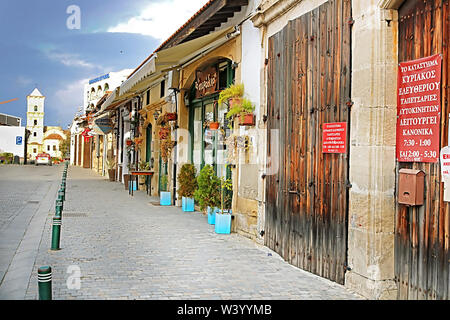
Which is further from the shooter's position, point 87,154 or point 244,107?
point 87,154

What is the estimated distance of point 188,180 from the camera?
461 inches

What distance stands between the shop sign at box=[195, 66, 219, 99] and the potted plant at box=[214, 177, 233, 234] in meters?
2.37

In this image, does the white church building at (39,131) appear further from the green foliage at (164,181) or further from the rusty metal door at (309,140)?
the rusty metal door at (309,140)

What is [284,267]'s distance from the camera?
6.29 meters

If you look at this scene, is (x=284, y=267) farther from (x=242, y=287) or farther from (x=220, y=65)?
(x=220, y=65)

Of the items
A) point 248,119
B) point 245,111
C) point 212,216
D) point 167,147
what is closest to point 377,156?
Result: point 248,119

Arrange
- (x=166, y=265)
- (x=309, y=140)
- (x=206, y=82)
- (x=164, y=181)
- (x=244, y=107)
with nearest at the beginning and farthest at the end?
(x=309, y=140) → (x=166, y=265) → (x=244, y=107) → (x=206, y=82) → (x=164, y=181)

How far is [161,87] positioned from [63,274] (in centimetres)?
1039

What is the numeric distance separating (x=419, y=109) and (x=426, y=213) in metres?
1.01

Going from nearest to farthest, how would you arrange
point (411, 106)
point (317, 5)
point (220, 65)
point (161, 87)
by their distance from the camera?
point (411, 106) < point (317, 5) < point (220, 65) < point (161, 87)

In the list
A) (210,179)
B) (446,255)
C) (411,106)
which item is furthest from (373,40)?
(210,179)

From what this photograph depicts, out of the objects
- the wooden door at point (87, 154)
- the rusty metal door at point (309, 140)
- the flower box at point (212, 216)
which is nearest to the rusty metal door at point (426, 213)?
the rusty metal door at point (309, 140)

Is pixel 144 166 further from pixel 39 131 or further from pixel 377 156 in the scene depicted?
pixel 39 131

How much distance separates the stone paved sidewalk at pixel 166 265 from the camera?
501 centimetres
